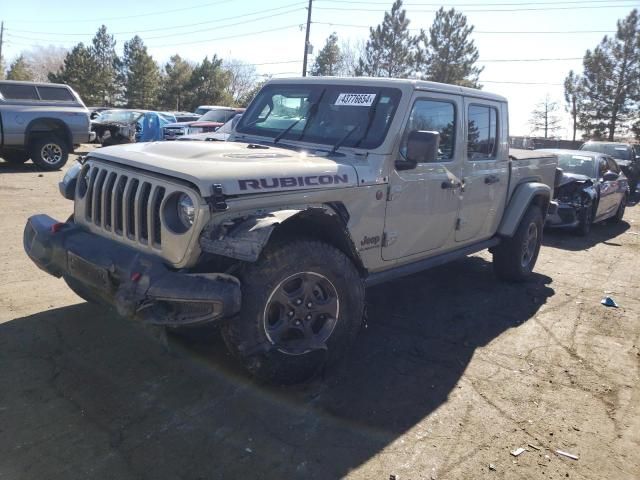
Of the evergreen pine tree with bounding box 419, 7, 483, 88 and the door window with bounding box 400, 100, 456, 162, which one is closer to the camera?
the door window with bounding box 400, 100, 456, 162

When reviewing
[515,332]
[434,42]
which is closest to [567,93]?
[434,42]

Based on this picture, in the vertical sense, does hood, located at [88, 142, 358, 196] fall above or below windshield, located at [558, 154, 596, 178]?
below

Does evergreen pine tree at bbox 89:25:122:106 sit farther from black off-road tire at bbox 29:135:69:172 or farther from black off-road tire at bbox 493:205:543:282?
black off-road tire at bbox 493:205:543:282

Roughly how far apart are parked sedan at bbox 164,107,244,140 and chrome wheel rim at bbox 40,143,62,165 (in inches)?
122

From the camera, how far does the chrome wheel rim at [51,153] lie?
1250cm

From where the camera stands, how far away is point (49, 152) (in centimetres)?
1264

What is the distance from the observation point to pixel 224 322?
3.02m

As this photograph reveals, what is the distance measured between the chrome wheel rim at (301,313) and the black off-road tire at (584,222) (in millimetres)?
7480

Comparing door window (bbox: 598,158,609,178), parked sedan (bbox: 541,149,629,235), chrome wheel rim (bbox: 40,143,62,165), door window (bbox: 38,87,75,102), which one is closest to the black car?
parked sedan (bbox: 541,149,629,235)

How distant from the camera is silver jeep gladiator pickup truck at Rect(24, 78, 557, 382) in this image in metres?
2.91

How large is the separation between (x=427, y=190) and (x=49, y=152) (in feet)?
37.2

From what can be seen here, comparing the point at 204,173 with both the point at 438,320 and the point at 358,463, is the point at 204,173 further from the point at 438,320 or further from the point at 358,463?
the point at 438,320

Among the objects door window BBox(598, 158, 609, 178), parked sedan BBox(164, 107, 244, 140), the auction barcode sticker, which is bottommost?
door window BBox(598, 158, 609, 178)

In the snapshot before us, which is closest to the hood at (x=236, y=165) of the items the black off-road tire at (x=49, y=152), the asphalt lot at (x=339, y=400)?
the asphalt lot at (x=339, y=400)
